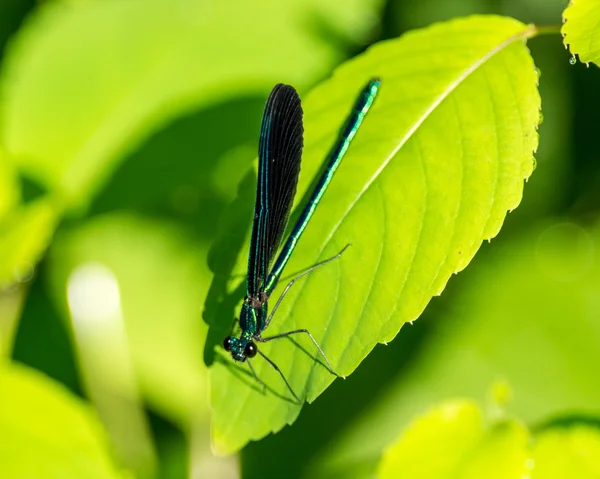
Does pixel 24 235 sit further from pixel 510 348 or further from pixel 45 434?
pixel 510 348

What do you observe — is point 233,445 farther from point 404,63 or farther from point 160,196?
point 160,196

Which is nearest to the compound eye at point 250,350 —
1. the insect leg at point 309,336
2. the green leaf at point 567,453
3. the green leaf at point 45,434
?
the insect leg at point 309,336

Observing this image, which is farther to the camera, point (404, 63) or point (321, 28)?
point (321, 28)

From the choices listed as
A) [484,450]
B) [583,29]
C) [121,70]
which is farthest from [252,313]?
[121,70]

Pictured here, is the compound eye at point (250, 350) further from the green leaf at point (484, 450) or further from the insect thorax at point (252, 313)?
the green leaf at point (484, 450)

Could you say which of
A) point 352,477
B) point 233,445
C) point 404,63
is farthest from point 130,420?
point 404,63

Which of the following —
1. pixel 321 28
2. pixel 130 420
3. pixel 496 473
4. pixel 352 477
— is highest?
pixel 321 28
